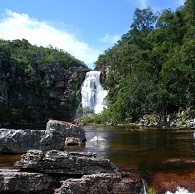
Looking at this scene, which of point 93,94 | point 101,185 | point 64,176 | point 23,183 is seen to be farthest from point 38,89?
point 101,185

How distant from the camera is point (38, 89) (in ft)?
416

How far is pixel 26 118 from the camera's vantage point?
117 meters

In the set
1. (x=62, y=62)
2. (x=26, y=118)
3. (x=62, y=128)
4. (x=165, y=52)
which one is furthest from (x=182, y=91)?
(x=62, y=62)

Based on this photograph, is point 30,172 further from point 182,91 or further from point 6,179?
point 182,91

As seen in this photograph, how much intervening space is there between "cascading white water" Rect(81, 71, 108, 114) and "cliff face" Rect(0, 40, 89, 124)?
17.7ft

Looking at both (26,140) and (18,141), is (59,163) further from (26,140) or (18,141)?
(18,141)

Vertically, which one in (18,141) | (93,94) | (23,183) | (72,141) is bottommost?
(23,183)

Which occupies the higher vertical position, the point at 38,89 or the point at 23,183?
A: the point at 38,89

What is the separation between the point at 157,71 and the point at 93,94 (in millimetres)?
30906

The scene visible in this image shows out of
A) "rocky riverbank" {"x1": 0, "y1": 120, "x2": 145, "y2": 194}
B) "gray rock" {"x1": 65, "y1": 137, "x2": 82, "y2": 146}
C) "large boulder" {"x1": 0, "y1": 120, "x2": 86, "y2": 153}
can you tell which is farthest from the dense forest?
"rocky riverbank" {"x1": 0, "y1": 120, "x2": 145, "y2": 194}

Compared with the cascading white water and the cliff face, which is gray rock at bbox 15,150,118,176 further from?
the cliff face

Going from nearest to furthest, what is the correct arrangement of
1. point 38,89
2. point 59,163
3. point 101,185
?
point 101,185, point 59,163, point 38,89

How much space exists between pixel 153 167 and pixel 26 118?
10387 cm

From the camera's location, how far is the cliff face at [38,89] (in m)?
118
